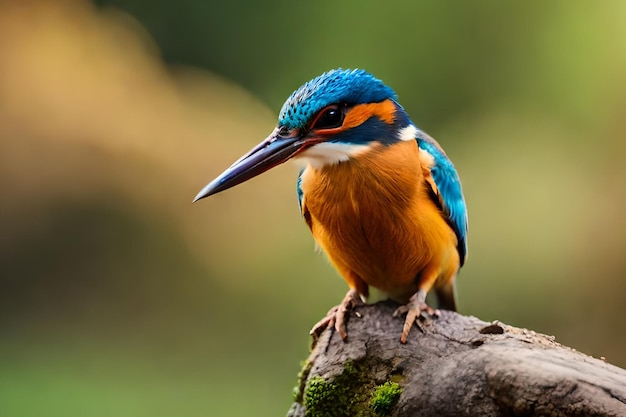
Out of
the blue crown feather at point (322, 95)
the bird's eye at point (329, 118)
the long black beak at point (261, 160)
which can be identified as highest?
the blue crown feather at point (322, 95)

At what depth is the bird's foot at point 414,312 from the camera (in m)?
1.94

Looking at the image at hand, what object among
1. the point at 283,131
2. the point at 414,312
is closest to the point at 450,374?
the point at 414,312

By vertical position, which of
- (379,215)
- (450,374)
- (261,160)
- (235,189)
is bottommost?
(450,374)

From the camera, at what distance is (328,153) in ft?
6.05

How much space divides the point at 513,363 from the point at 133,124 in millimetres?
2669

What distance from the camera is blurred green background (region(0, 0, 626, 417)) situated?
3297mm

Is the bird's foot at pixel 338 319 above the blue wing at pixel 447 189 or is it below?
below

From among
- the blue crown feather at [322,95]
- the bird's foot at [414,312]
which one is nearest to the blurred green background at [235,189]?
the bird's foot at [414,312]

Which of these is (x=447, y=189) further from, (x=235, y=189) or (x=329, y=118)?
(x=235, y=189)

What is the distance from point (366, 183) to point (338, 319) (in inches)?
17.8

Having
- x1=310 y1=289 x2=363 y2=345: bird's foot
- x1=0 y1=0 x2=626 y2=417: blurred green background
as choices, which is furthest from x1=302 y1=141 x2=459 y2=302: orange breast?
x1=0 y1=0 x2=626 y2=417: blurred green background

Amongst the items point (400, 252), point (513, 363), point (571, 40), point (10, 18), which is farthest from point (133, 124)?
point (513, 363)

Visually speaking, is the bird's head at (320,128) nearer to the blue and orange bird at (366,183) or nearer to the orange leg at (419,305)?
the blue and orange bird at (366,183)

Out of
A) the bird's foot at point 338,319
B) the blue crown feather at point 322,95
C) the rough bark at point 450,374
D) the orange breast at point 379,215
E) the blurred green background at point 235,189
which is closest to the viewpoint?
the rough bark at point 450,374
